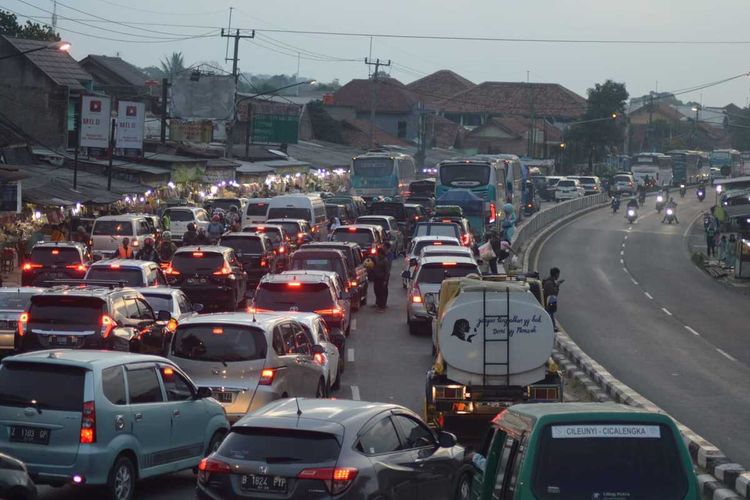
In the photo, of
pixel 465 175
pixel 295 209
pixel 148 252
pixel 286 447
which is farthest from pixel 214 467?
pixel 465 175

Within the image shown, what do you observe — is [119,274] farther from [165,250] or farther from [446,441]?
[446,441]

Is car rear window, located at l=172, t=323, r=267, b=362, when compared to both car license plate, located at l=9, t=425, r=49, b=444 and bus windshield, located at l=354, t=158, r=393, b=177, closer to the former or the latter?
car license plate, located at l=9, t=425, r=49, b=444

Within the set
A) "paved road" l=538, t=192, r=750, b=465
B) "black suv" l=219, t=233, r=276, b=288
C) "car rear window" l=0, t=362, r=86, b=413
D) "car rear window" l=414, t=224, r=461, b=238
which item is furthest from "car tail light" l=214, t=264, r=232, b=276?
"car rear window" l=0, t=362, r=86, b=413

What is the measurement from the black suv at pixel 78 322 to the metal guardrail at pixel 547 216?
3419 cm

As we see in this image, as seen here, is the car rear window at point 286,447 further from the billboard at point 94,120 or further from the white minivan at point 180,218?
the billboard at point 94,120

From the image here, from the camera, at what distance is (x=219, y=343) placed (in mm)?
15828

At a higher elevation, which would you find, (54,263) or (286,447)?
(286,447)

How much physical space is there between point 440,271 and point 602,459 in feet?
68.3

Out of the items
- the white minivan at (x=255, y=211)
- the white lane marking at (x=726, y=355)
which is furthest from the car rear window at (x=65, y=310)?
the white minivan at (x=255, y=211)

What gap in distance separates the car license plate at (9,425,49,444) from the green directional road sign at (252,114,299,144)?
3050 inches

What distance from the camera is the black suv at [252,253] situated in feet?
114

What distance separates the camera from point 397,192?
67625 millimetres

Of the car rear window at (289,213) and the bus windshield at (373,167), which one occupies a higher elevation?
the bus windshield at (373,167)

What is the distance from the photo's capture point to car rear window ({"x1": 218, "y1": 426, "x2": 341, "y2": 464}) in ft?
32.0
